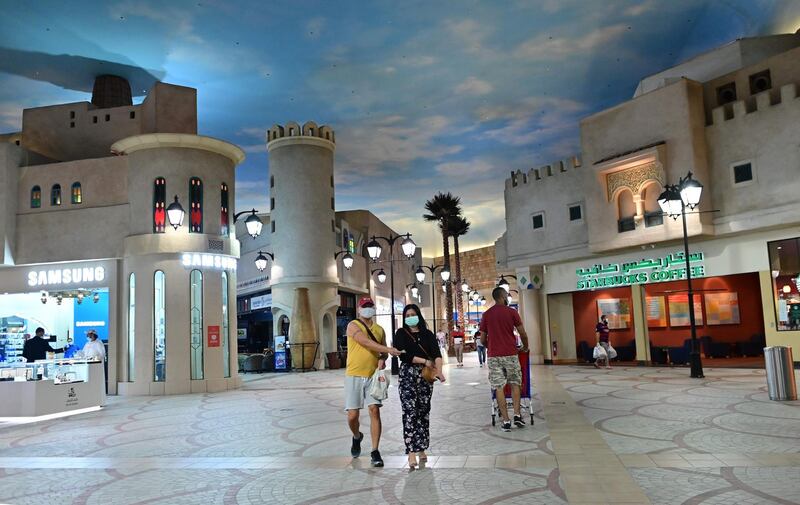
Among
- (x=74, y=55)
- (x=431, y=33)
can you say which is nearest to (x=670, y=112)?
(x=431, y=33)

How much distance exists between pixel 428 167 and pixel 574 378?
29.4 meters

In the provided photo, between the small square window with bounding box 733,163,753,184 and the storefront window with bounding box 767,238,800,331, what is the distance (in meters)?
1.94

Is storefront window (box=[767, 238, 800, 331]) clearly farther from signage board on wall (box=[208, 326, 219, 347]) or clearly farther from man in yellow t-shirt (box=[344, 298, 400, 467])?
signage board on wall (box=[208, 326, 219, 347])

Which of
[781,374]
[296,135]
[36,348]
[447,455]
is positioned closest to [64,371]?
[36,348]

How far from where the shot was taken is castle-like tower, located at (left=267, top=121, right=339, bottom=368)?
3131 centimetres

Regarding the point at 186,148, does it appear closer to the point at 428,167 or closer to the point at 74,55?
the point at 74,55

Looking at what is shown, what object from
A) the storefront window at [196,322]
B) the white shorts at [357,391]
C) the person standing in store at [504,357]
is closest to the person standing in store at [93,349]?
the storefront window at [196,322]

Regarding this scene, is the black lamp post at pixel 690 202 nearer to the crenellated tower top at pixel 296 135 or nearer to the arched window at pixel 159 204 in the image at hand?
the arched window at pixel 159 204

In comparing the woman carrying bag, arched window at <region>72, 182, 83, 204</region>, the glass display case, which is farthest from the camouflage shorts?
arched window at <region>72, 182, 83, 204</region>

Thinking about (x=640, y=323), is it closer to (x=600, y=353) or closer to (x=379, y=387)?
(x=600, y=353)

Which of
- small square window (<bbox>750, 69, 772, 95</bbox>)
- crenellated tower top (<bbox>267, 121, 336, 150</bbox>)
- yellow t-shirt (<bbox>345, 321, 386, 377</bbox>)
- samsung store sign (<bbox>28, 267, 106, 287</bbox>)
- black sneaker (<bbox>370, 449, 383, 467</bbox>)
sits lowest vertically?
black sneaker (<bbox>370, 449, 383, 467</bbox>)

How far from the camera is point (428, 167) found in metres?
44.9

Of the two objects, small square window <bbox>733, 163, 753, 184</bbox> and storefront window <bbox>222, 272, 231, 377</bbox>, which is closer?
small square window <bbox>733, 163, 753, 184</bbox>

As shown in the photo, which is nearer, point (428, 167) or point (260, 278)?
point (260, 278)
